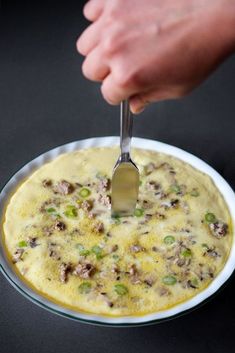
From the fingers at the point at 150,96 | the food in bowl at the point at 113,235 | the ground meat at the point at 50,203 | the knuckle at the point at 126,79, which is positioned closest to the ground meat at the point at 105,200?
the food in bowl at the point at 113,235

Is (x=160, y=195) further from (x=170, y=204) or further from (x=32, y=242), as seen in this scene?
(x=32, y=242)

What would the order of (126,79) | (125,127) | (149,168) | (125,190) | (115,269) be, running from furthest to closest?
(149,168), (125,190), (115,269), (125,127), (126,79)

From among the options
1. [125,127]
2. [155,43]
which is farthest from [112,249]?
[155,43]

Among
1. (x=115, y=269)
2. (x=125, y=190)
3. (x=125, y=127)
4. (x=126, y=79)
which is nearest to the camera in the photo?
(x=126, y=79)

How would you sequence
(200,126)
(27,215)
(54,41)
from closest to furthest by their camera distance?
(27,215)
(200,126)
(54,41)

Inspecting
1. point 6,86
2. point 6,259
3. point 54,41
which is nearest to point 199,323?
point 6,259

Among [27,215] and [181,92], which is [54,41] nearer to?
[27,215]
